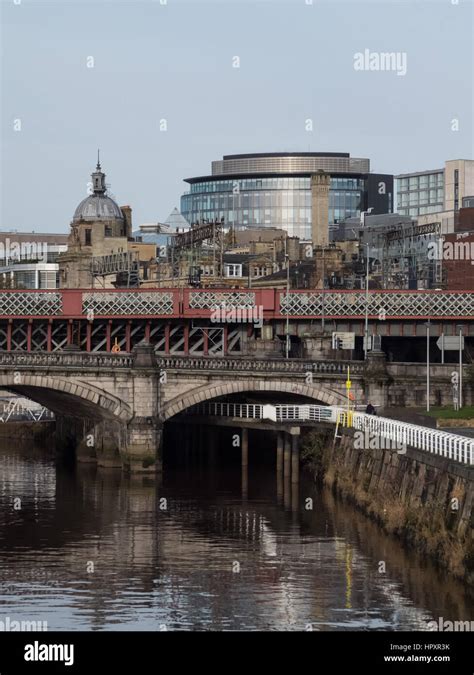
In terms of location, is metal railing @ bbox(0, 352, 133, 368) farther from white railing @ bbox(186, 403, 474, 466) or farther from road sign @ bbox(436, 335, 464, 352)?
road sign @ bbox(436, 335, 464, 352)

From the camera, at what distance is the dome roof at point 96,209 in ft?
636

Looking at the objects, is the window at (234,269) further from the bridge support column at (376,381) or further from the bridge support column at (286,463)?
the bridge support column at (286,463)

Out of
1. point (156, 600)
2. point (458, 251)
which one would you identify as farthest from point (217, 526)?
point (458, 251)

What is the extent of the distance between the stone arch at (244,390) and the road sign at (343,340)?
1645 cm

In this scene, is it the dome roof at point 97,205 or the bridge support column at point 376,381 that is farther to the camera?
the dome roof at point 97,205

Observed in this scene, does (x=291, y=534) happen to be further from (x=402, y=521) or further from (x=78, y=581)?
(x=78, y=581)

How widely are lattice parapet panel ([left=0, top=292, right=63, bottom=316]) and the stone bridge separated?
954 inches

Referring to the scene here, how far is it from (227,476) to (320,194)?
275 feet

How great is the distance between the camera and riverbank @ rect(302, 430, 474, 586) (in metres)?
59.0

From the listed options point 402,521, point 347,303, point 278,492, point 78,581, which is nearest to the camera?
point 78,581

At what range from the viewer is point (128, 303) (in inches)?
4838

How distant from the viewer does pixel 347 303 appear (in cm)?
11869

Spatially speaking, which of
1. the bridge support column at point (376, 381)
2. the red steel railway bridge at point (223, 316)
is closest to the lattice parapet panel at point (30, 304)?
the red steel railway bridge at point (223, 316)

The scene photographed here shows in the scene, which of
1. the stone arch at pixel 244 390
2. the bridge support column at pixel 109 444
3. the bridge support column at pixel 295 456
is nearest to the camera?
the bridge support column at pixel 295 456
